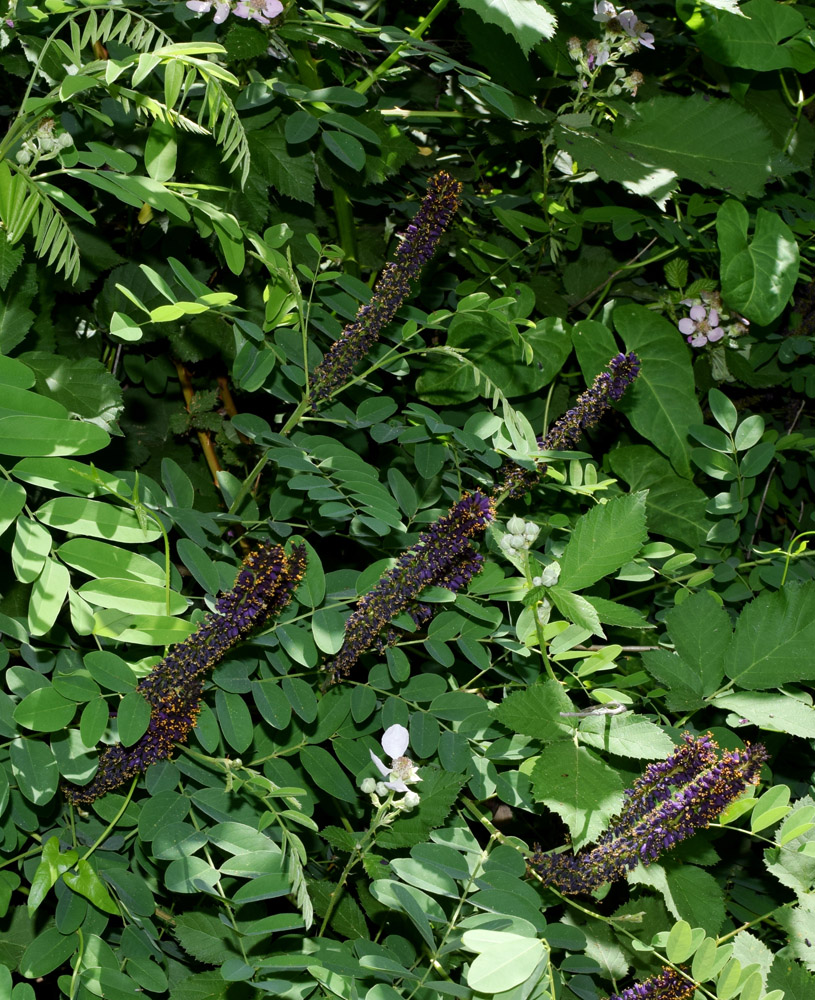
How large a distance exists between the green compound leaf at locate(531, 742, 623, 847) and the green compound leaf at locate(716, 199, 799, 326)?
2.90ft

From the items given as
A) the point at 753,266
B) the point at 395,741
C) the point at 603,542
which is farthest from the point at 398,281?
the point at 753,266

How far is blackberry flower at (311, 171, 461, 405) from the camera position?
34.9 inches

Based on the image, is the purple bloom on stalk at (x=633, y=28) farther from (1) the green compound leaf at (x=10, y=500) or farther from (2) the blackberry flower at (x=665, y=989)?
(2) the blackberry flower at (x=665, y=989)

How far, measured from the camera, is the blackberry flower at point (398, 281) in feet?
2.91

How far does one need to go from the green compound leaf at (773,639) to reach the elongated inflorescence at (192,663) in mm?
559

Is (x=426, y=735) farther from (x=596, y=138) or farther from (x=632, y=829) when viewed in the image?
(x=596, y=138)

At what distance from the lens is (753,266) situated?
1.46 meters

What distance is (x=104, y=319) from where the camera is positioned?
1.20 metres

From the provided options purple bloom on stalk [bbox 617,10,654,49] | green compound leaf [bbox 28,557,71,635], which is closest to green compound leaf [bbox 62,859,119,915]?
green compound leaf [bbox 28,557,71,635]

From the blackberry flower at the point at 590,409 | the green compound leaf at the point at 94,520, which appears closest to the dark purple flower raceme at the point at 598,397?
the blackberry flower at the point at 590,409

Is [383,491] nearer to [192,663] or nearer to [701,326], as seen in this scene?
[192,663]

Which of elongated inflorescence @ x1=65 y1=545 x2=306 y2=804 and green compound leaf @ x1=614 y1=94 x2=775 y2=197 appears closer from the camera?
elongated inflorescence @ x1=65 y1=545 x2=306 y2=804

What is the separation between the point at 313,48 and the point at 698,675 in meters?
1.00

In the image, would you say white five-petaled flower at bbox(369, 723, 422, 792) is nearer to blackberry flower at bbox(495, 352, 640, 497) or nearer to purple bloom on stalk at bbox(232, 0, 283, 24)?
blackberry flower at bbox(495, 352, 640, 497)
